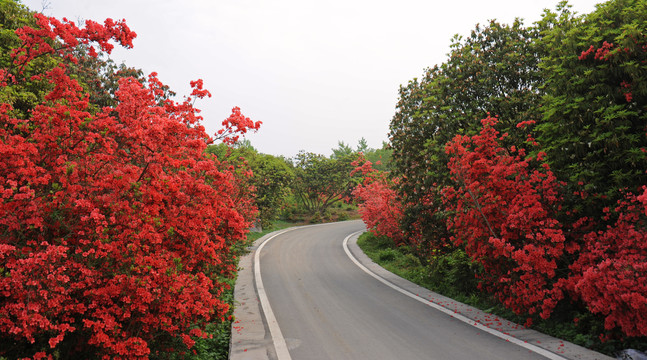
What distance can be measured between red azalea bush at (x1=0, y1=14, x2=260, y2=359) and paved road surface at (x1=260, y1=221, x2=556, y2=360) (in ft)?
7.40

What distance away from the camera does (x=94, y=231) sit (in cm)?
482

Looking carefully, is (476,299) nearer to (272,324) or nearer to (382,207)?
(272,324)

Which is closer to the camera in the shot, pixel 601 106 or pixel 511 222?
pixel 601 106

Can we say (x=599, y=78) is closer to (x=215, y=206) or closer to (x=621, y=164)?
(x=621, y=164)

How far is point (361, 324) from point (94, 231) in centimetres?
526

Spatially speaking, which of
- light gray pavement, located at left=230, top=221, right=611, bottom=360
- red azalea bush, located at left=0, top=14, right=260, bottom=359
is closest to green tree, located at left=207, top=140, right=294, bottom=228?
light gray pavement, located at left=230, top=221, right=611, bottom=360

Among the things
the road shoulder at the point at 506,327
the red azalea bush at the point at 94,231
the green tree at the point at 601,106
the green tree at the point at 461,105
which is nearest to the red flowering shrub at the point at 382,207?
the green tree at the point at 461,105

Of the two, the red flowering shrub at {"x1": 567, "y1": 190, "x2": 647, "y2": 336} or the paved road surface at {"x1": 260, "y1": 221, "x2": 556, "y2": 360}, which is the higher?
the red flowering shrub at {"x1": 567, "y1": 190, "x2": 647, "y2": 336}

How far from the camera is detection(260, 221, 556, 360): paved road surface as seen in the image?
6145 mm

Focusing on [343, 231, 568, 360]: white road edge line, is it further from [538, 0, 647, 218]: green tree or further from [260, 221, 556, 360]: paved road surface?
[538, 0, 647, 218]: green tree

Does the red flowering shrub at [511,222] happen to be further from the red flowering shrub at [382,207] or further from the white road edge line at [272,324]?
the red flowering shrub at [382,207]

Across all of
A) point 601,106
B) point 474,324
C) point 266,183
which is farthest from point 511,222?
point 266,183

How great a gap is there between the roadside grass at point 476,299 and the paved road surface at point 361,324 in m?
1.07

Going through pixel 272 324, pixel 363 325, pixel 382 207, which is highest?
pixel 382 207
